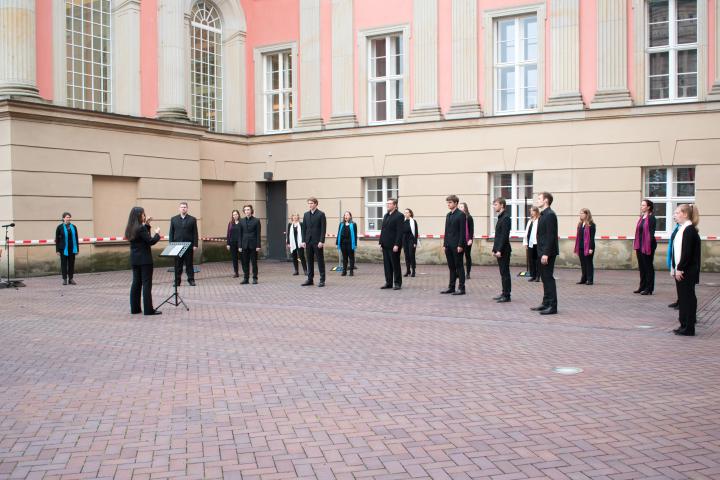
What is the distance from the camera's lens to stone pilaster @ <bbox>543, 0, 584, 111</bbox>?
70.7 ft

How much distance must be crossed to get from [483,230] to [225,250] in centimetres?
957

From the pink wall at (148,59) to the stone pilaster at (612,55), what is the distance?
13594 millimetres

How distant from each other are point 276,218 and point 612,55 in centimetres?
1304

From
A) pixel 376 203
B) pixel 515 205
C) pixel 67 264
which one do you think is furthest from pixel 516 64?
pixel 67 264

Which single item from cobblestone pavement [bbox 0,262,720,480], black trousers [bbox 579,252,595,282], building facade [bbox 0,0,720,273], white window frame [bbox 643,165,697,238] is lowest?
cobblestone pavement [bbox 0,262,720,480]

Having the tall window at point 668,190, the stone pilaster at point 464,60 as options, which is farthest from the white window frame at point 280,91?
the tall window at point 668,190

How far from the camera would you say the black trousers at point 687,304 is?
33.1ft

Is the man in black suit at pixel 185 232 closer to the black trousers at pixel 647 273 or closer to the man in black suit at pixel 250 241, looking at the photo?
the man in black suit at pixel 250 241

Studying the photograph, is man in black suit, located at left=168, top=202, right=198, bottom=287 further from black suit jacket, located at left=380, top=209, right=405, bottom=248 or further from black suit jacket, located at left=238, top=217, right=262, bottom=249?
black suit jacket, located at left=380, top=209, right=405, bottom=248

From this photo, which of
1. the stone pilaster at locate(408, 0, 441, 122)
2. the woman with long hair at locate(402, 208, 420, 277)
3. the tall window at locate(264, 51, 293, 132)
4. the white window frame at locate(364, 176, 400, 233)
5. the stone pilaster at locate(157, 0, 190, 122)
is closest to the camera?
the woman with long hair at locate(402, 208, 420, 277)

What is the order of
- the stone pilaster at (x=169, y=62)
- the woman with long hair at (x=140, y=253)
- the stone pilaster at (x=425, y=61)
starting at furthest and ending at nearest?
the stone pilaster at (x=169, y=62)
the stone pilaster at (x=425, y=61)
the woman with long hair at (x=140, y=253)

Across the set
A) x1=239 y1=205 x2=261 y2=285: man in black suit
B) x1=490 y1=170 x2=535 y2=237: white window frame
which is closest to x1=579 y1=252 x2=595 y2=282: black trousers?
x1=490 y1=170 x2=535 y2=237: white window frame

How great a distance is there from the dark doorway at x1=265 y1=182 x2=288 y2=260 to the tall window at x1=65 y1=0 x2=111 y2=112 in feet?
22.4

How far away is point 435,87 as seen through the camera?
23.8 m
